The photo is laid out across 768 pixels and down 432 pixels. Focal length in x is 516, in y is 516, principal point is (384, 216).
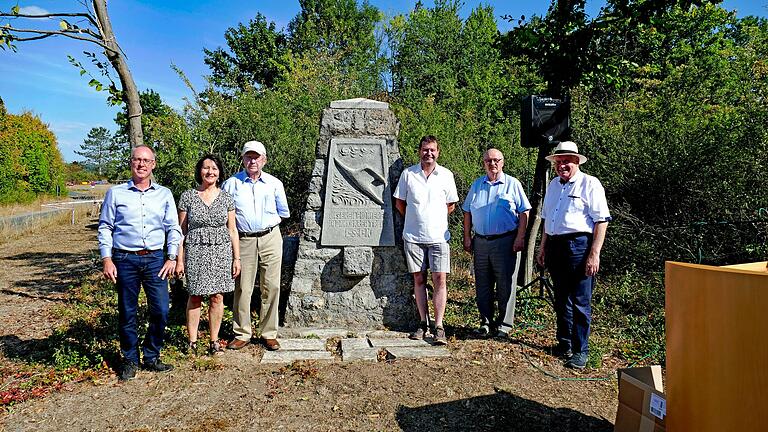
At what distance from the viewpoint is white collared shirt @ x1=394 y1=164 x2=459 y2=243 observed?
183 inches

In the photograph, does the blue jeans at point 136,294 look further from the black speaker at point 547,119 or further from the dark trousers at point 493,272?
the black speaker at point 547,119

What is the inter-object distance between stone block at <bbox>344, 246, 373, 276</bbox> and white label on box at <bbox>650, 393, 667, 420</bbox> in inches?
116

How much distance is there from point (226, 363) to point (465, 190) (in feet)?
18.4

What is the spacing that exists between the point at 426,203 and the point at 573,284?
4.64 ft

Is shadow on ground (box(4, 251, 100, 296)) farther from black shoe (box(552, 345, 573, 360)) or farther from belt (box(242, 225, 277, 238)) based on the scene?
black shoe (box(552, 345, 573, 360))

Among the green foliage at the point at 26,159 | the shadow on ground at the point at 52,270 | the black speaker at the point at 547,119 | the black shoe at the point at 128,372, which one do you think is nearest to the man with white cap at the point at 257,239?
the black shoe at the point at 128,372

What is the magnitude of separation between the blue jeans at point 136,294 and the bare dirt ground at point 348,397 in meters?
0.26

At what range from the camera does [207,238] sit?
4.12 meters

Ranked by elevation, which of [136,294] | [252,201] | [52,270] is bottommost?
[52,270]

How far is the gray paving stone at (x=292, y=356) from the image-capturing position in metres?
4.31

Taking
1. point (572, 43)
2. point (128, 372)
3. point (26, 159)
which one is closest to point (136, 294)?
point (128, 372)

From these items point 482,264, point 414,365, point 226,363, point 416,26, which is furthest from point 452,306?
point 416,26

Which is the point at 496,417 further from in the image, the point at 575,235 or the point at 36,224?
the point at 36,224

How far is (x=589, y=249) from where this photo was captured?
405 cm
